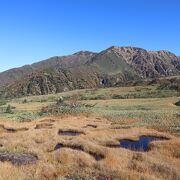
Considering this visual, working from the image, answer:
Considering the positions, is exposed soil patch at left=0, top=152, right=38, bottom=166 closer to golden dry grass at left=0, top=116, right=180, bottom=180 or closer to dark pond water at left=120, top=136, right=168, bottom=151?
golden dry grass at left=0, top=116, right=180, bottom=180

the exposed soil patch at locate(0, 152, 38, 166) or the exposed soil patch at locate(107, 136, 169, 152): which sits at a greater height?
the exposed soil patch at locate(0, 152, 38, 166)

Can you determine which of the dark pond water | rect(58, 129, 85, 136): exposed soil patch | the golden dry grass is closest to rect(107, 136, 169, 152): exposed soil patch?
the dark pond water

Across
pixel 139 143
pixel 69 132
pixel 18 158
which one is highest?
pixel 18 158

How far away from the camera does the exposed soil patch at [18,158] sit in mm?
18953

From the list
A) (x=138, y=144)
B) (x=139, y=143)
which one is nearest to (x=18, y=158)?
(x=138, y=144)

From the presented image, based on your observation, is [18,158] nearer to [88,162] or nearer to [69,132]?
[88,162]

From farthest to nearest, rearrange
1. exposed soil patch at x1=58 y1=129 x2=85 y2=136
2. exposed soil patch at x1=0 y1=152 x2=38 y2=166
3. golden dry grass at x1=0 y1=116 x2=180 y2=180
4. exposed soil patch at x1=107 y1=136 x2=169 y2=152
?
exposed soil patch at x1=58 y1=129 x2=85 y2=136 → exposed soil patch at x1=107 y1=136 x2=169 y2=152 → exposed soil patch at x1=0 y1=152 x2=38 y2=166 → golden dry grass at x1=0 y1=116 x2=180 y2=180

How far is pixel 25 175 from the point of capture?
1523 centimetres

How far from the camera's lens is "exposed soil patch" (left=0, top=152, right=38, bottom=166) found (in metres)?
19.0

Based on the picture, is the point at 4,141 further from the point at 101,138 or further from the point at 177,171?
the point at 177,171

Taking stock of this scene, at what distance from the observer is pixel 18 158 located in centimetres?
1991

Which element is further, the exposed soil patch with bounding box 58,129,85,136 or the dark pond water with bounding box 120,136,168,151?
the exposed soil patch with bounding box 58,129,85,136

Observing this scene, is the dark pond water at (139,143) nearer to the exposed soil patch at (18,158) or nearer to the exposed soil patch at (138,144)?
the exposed soil patch at (138,144)

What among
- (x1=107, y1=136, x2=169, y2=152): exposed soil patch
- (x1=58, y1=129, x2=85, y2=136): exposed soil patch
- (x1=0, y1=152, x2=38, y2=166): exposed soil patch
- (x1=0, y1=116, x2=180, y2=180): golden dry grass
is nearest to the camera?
(x1=0, y1=116, x2=180, y2=180): golden dry grass
